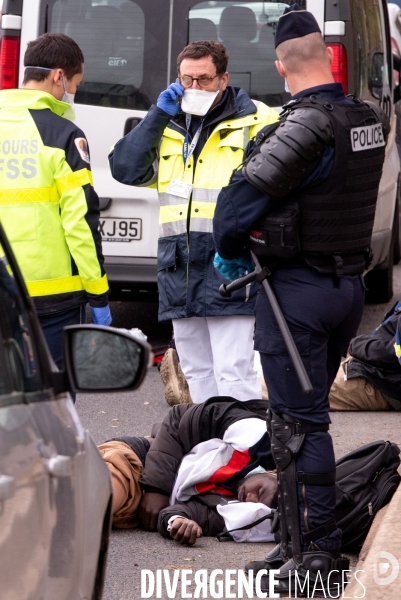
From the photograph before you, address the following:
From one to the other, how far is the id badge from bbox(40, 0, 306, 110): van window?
2.07m

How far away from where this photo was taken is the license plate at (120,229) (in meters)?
7.07

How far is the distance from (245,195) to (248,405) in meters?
1.35

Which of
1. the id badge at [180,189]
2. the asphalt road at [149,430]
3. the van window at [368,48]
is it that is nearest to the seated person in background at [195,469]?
the asphalt road at [149,430]

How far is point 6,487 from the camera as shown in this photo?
75.7 inches

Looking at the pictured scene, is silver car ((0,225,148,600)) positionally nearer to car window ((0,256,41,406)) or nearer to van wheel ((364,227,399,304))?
car window ((0,256,41,406))

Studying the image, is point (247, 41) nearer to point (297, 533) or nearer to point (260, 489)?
point (260, 489)

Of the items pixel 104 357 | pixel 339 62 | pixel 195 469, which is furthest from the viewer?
pixel 339 62

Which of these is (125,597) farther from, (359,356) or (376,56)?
(376,56)

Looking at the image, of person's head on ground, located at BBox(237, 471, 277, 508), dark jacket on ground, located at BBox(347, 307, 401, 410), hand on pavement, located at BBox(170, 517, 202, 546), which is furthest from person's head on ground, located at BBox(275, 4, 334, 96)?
dark jacket on ground, located at BBox(347, 307, 401, 410)

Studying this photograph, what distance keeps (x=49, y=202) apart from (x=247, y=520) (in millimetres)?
1519

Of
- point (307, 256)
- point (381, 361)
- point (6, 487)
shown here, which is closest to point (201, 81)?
point (307, 256)

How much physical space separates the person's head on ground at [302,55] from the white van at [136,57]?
3.09m

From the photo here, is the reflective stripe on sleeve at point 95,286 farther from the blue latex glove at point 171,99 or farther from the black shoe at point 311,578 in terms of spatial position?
the black shoe at point 311,578

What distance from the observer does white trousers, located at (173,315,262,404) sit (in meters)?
5.13
